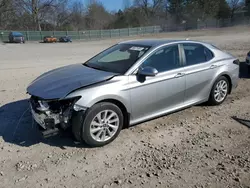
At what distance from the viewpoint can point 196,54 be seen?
4.79m

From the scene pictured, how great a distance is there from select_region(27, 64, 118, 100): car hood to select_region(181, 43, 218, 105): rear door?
1.54m

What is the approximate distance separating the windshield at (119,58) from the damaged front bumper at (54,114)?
3.42 feet

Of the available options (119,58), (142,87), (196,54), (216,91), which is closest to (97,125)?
(142,87)

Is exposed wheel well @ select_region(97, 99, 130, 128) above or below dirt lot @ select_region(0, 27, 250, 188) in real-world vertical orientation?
above

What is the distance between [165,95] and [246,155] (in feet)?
5.07

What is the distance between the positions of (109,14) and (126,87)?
74.1 meters

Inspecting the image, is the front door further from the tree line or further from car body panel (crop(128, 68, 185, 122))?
the tree line

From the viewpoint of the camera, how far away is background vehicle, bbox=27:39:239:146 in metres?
3.44

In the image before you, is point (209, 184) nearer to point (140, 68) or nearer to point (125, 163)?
point (125, 163)

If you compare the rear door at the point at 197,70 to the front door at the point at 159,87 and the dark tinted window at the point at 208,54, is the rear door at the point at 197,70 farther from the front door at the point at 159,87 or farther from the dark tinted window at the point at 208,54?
the front door at the point at 159,87

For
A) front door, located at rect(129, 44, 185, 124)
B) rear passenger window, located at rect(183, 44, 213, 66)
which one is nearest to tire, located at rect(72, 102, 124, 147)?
front door, located at rect(129, 44, 185, 124)

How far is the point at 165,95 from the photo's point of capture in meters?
4.22

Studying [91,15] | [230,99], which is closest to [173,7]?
[91,15]

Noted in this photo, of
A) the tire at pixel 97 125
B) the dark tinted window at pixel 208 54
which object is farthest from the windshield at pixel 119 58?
the dark tinted window at pixel 208 54
